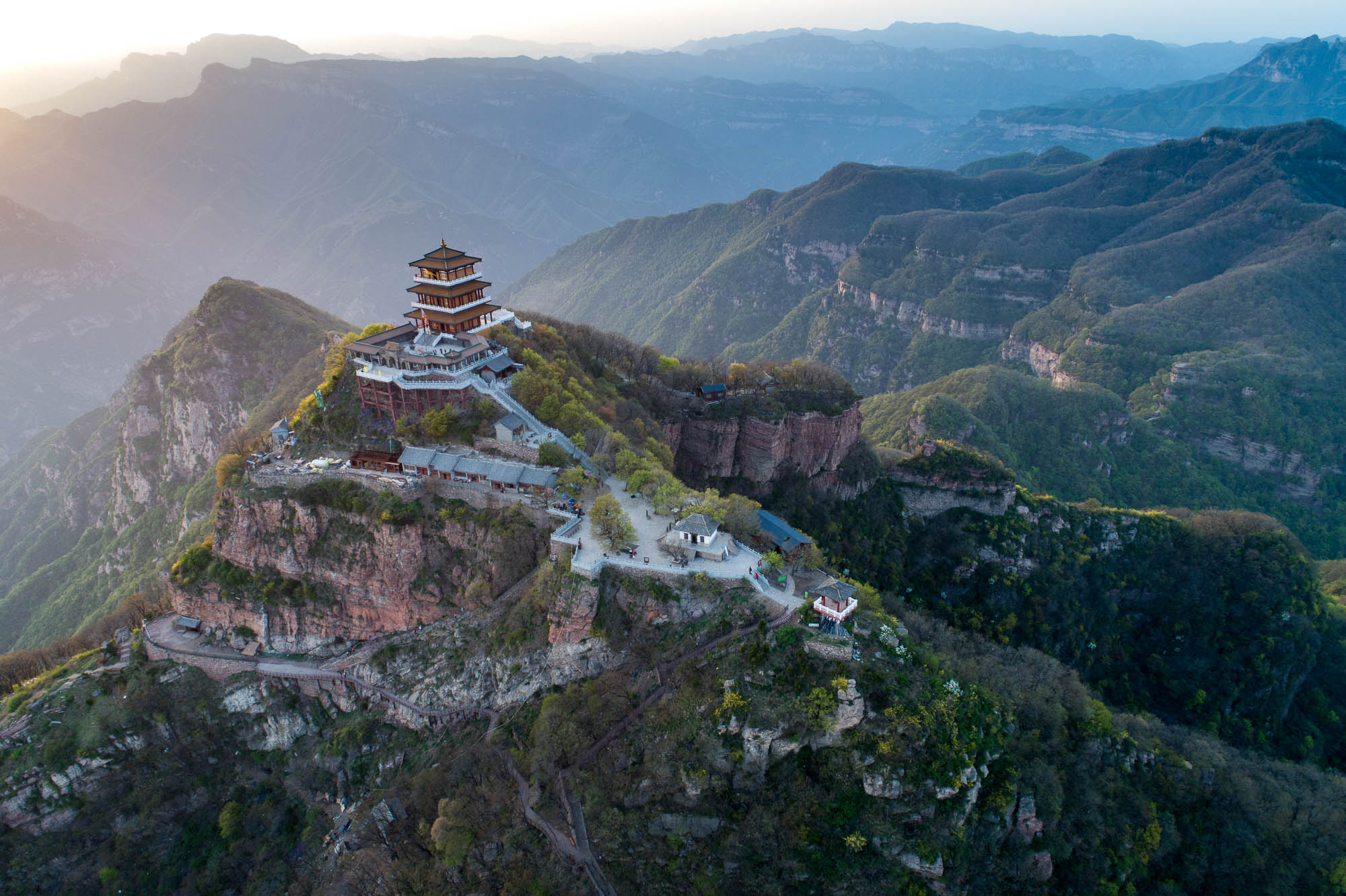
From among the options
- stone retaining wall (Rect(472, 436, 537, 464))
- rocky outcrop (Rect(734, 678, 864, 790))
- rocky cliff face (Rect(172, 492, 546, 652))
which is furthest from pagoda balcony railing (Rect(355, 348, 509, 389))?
rocky outcrop (Rect(734, 678, 864, 790))

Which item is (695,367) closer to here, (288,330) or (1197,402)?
(288,330)

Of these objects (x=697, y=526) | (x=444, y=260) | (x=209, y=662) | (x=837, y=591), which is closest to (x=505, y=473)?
(x=697, y=526)

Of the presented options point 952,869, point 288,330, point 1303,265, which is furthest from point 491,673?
point 1303,265

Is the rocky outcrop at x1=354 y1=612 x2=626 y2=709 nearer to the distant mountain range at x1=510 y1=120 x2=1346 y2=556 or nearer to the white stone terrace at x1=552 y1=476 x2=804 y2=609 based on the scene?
the white stone terrace at x1=552 y1=476 x2=804 y2=609

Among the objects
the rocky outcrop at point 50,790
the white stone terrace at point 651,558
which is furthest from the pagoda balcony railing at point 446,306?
the rocky outcrop at point 50,790

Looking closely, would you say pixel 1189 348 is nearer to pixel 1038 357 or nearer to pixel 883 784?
pixel 1038 357
